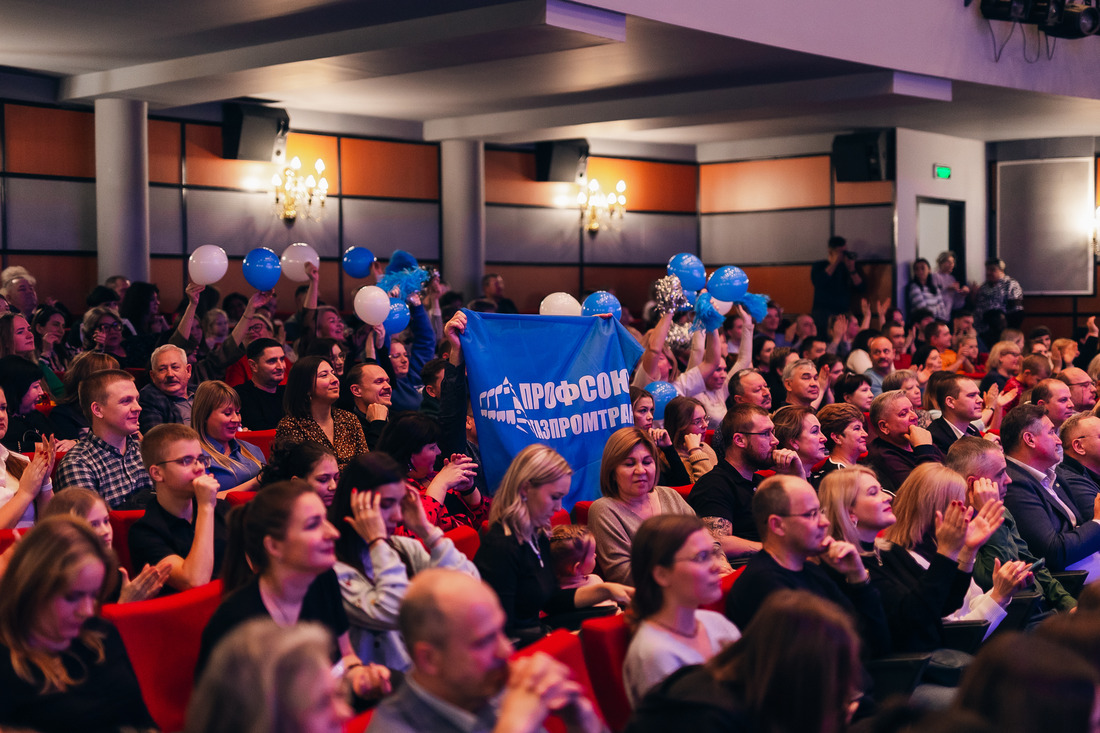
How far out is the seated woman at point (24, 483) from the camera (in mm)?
3648

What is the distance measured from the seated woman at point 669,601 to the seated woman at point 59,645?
3.61ft

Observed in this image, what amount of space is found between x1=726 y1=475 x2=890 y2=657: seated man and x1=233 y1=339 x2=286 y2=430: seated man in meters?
3.10

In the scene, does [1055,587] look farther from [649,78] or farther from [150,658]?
[649,78]

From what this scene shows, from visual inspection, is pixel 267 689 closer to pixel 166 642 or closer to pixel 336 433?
pixel 166 642

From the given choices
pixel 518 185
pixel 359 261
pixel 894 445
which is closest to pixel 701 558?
pixel 894 445

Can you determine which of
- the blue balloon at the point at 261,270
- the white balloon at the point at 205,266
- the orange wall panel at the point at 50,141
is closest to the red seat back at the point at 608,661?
the white balloon at the point at 205,266

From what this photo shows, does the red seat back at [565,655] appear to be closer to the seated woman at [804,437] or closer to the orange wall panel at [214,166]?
the seated woman at [804,437]

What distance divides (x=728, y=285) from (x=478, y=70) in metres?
2.80

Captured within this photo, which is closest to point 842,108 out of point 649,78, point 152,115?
point 649,78

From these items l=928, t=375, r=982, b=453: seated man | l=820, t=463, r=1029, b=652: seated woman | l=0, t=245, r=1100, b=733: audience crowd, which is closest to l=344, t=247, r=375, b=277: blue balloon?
l=0, t=245, r=1100, b=733: audience crowd

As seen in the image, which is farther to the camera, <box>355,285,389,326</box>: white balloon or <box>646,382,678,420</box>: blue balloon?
<box>355,285,389,326</box>: white balloon

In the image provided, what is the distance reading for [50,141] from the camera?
9.57 meters

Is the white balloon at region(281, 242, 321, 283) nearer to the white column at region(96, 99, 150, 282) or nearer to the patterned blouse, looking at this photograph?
the white column at region(96, 99, 150, 282)

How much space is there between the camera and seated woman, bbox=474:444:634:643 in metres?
3.33
